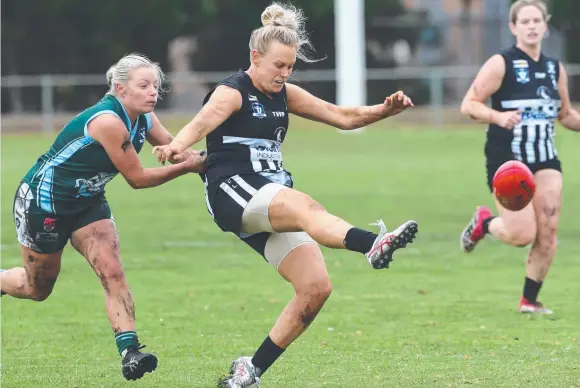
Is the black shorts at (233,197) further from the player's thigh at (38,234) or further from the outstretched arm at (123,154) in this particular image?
the player's thigh at (38,234)

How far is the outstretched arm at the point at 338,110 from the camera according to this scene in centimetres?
689

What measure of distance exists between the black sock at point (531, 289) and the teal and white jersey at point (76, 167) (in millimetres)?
3477

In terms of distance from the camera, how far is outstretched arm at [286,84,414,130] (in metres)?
6.89

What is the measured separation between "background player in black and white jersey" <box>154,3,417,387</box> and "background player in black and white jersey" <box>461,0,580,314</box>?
8.07 ft

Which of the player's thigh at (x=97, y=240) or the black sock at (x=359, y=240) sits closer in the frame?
the black sock at (x=359, y=240)

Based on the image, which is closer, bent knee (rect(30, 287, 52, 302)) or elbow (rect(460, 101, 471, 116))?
bent knee (rect(30, 287, 52, 302))

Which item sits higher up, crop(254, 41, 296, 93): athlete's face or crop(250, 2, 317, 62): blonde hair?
crop(250, 2, 317, 62): blonde hair

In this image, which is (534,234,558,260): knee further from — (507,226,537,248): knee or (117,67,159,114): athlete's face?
(117,67,159,114): athlete's face

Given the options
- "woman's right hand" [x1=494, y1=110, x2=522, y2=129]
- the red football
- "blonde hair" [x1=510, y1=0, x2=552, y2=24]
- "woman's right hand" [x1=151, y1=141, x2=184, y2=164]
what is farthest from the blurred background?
"woman's right hand" [x1=151, y1=141, x2=184, y2=164]

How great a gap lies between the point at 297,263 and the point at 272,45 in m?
1.16

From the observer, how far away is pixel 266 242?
257 inches

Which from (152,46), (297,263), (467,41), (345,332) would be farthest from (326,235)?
(467,41)

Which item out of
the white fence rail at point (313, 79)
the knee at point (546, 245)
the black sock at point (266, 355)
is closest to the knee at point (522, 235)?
the knee at point (546, 245)

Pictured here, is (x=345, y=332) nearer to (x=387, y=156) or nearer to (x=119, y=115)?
(x=119, y=115)
